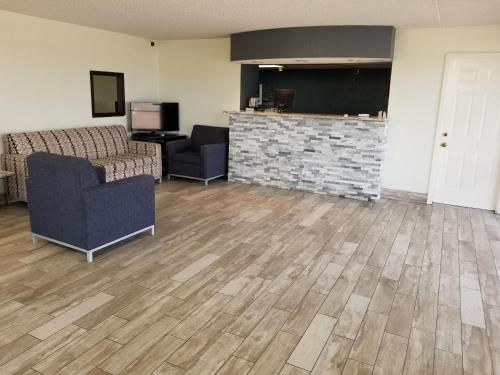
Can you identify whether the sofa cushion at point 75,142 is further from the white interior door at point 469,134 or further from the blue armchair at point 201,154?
the white interior door at point 469,134

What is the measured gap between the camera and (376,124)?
5.63 metres

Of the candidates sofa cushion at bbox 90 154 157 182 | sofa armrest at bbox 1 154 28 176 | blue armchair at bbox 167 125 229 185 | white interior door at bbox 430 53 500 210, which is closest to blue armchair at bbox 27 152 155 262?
sofa armrest at bbox 1 154 28 176

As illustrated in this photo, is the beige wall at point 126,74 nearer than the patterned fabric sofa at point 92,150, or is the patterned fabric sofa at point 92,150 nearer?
the patterned fabric sofa at point 92,150

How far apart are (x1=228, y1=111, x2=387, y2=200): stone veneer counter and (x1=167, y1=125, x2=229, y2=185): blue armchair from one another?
0.22 meters

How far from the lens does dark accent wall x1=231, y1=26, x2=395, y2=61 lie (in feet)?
17.1

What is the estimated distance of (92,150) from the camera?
233 inches

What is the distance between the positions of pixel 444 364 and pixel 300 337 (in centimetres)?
84

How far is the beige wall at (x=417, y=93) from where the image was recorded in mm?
5254

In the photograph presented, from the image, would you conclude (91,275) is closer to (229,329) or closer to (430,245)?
(229,329)

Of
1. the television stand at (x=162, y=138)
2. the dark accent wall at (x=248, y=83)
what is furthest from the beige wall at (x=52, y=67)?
the dark accent wall at (x=248, y=83)

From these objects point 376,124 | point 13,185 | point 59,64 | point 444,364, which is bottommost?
Result: point 444,364

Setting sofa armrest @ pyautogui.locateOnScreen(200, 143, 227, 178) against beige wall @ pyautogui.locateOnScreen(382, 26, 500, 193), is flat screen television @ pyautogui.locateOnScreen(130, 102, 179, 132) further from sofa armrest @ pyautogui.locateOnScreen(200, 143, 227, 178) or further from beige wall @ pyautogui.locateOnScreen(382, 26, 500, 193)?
beige wall @ pyautogui.locateOnScreen(382, 26, 500, 193)

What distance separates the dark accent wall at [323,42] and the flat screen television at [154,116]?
2078mm

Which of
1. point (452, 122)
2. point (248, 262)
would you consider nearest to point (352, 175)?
point (452, 122)
